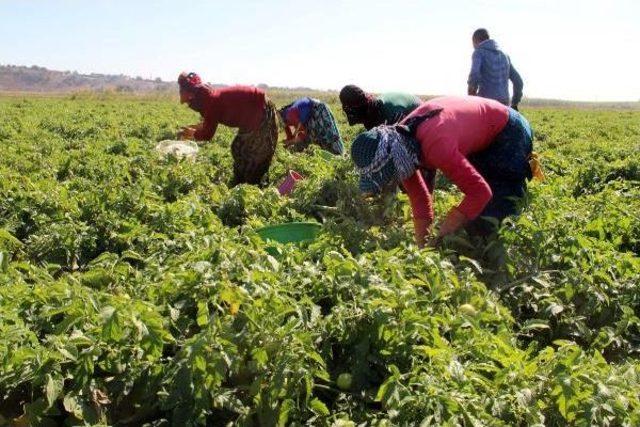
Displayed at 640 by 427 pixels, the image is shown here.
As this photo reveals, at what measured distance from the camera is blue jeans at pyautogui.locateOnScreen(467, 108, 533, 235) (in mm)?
3885

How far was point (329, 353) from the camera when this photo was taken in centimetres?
219

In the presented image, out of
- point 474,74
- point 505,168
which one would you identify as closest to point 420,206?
point 505,168

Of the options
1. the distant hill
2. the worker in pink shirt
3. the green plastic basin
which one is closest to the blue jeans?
the worker in pink shirt

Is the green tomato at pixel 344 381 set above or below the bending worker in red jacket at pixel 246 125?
below

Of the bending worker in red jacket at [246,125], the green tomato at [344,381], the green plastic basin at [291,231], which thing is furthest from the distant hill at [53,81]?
the green tomato at [344,381]

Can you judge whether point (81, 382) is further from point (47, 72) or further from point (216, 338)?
point (47, 72)

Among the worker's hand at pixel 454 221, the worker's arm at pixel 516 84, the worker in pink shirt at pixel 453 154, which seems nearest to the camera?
the worker in pink shirt at pixel 453 154

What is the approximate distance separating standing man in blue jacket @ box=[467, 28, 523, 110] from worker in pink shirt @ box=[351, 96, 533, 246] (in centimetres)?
203

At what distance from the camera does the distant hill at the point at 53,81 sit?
121750mm

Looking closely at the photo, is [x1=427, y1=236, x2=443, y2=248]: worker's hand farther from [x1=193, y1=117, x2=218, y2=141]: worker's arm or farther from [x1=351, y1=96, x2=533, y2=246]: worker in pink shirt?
[x1=193, y1=117, x2=218, y2=141]: worker's arm

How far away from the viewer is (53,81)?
12750 centimetres

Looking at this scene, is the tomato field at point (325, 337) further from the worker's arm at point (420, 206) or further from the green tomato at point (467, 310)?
the worker's arm at point (420, 206)

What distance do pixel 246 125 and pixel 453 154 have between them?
11.8 feet

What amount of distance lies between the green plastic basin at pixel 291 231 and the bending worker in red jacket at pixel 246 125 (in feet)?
8.61
